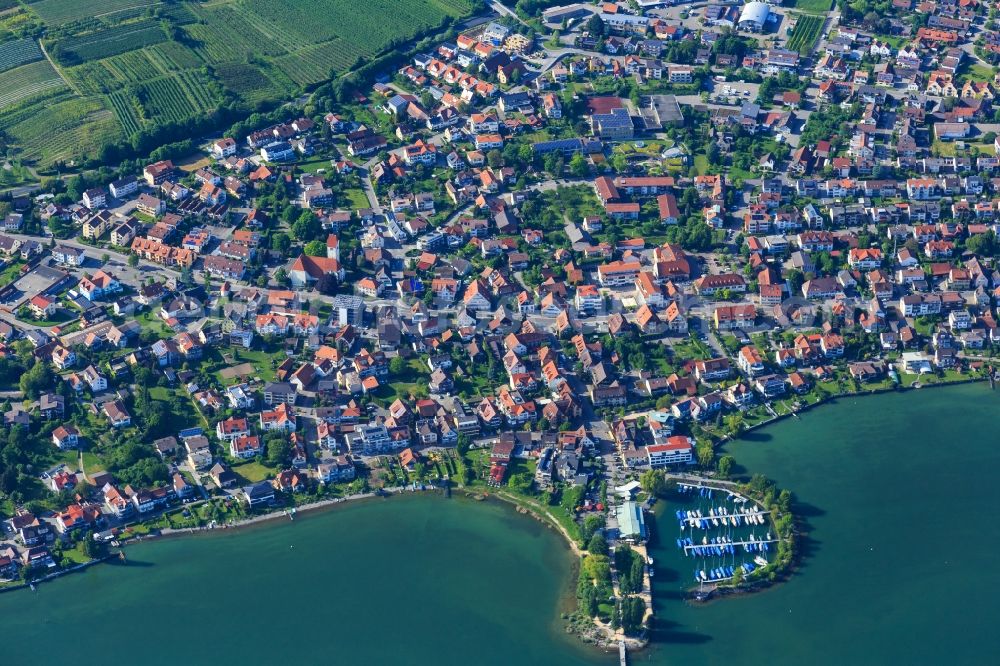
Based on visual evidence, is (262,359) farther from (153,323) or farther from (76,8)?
(76,8)

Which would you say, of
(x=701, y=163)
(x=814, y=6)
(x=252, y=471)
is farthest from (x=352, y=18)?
(x=252, y=471)

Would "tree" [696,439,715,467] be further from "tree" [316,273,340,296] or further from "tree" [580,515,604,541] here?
"tree" [316,273,340,296]

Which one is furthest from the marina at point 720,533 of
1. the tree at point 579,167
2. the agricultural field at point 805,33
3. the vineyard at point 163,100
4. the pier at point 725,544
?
the agricultural field at point 805,33

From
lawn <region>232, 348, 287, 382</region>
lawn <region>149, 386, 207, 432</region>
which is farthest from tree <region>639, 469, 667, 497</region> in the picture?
lawn <region>149, 386, 207, 432</region>

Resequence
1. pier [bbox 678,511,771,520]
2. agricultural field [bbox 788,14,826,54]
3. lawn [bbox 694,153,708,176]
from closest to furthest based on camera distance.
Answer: pier [bbox 678,511,771,520]
lawn [bbox 694,153,708,176]
agricultural field [bbox 788,14,826,54]

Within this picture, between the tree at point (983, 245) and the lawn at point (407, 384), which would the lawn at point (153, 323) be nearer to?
the lawn at point (407, 384)

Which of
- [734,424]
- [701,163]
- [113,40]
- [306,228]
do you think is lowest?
[734,424]
